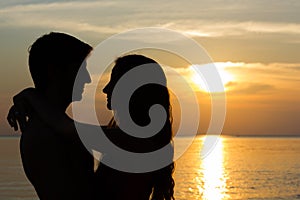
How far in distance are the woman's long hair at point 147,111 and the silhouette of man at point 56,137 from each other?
18.2 inches

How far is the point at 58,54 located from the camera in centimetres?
316

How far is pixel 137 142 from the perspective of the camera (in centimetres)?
354

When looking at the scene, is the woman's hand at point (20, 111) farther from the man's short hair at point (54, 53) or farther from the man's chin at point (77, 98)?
the man's chin at point (77, 98)

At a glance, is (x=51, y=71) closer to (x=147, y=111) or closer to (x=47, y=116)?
(x=47, y=116)

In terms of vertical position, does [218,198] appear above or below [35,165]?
below

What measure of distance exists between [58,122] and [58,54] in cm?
35

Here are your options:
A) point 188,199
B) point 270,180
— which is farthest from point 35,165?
point 270,180

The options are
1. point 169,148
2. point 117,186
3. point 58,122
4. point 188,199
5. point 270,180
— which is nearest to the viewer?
point 58,122

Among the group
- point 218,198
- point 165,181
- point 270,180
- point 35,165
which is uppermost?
point 35,165

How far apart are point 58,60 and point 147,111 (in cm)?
70

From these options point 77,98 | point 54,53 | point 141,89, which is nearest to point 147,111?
point 141,89

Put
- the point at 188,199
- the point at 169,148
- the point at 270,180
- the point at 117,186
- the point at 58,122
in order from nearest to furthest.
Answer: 1. the point at 58,122
2. the point at 117,186
3. the point at 169,148
4. the point at 188,199
5. the point at 270,180

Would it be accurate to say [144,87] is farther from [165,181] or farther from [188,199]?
[188,199]

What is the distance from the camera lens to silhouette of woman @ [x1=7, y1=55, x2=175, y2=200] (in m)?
3.47
